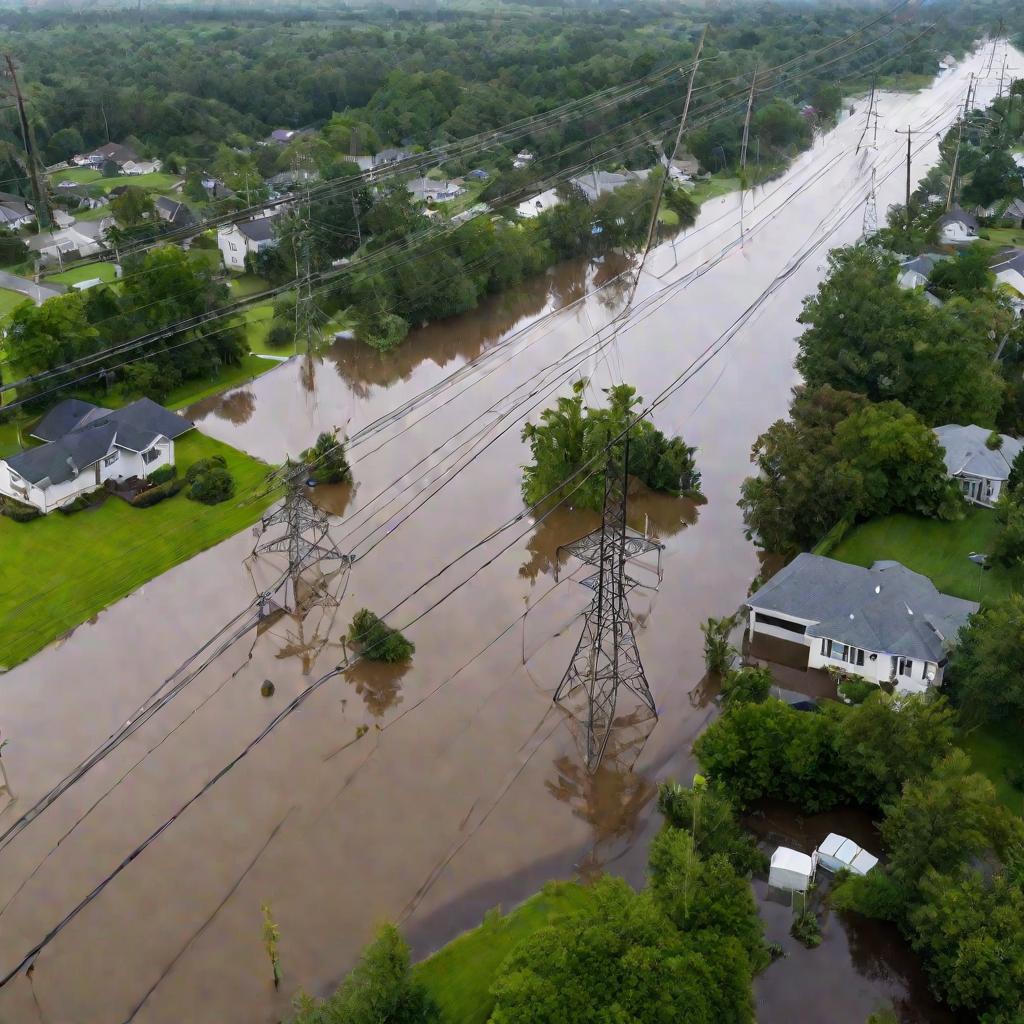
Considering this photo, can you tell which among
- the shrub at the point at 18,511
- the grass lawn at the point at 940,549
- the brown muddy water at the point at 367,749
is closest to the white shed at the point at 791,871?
the brown muddy water at the point at 367,749

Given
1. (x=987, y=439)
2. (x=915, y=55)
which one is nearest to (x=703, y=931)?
(x=987, y=439)

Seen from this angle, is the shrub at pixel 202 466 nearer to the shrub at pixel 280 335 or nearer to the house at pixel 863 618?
the shrub at pixel 280 335

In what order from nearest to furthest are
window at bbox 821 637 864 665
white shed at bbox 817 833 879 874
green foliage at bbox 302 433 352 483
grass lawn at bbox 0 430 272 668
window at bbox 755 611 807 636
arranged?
white shed at bbox 817 833 879 874, window at bbox 821 637 864 665, window at bbox 755 611 807 636, grass lawn at bbox 0 430 272 668, green foliage at bbox 302 433 352 483

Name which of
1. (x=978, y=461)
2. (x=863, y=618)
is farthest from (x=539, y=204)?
(x=863, y=618)

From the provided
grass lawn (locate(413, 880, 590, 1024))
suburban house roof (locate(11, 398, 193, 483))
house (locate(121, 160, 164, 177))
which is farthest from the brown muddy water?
house (locate(121, 160, 164, 177))

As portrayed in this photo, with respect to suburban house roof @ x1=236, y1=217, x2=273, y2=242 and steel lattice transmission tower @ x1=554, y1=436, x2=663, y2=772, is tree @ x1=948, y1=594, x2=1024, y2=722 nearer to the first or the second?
steel lattice transmission tower @ x1=554, y1=436, x2=663, y2=772

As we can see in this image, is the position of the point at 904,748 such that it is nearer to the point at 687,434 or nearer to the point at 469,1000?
the point at 469,1000

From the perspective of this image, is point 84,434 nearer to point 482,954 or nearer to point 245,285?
point 245,285

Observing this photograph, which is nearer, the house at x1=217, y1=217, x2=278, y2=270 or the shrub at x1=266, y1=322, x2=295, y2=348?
the shrub at x1=266, y1=322, x2=295, y2=348
